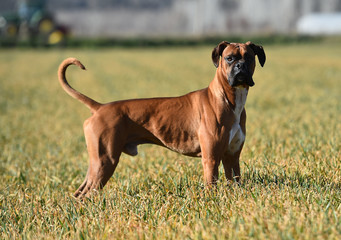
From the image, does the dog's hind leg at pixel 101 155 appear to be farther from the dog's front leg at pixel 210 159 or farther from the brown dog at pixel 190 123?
the dog's front leg at pixel 210 159

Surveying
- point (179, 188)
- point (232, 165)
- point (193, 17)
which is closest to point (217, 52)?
point (232, 165)

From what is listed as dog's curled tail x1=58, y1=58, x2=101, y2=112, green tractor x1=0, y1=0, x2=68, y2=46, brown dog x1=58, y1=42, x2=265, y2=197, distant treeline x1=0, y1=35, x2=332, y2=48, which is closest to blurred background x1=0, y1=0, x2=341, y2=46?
distant treeline x1=0, y1=35, x2=332, y2=48

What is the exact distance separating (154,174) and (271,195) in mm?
1660

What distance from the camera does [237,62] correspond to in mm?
3768

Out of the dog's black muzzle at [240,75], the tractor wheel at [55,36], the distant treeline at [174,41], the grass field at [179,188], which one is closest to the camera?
the grass field at [179,188]

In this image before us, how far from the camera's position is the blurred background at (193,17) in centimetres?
6425

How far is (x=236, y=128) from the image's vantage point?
3953mm

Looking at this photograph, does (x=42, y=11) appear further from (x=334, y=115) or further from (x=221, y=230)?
(x=221, y=230)

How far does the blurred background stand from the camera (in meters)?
64.2

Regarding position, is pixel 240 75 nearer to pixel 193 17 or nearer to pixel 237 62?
pixel 237 62

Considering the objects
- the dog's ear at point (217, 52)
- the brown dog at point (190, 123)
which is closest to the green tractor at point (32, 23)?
the brown dog at point (190, 123)

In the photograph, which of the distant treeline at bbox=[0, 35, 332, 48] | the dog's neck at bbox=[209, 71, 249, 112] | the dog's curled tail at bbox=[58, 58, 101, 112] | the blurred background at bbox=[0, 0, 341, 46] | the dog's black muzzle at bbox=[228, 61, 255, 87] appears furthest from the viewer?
the blurred background at bbox=[0, 0, 341, 46]

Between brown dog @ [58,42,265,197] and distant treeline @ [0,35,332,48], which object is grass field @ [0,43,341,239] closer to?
brown dog @ [58,42,265,197]

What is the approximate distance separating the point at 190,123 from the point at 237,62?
28.1 inches
